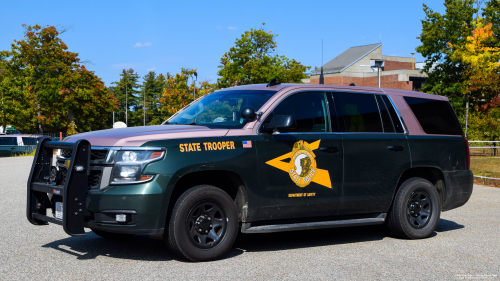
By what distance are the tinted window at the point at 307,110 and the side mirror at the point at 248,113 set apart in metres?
0.35

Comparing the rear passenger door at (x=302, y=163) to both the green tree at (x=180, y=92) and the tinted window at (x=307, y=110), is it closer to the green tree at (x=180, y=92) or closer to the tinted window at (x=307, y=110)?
the tinted window at (x=307, y=110)

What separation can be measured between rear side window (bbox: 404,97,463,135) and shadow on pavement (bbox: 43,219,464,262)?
1.54m

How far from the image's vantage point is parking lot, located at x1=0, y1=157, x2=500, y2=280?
5.16 metres

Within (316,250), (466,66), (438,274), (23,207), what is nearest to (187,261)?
(316,250)

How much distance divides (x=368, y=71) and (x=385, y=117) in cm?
8212

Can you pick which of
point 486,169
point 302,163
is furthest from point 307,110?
point 486,169

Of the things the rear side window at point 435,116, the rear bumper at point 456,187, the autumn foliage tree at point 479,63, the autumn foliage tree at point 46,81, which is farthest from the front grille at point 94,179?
the autumn foliage tree at point 46,81

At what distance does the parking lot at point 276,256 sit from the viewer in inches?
203

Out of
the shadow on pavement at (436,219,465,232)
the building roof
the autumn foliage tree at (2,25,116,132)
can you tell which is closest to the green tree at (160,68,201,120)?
the autumn foliage tree at (2,25,116,132)

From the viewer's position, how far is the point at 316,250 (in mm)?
6379

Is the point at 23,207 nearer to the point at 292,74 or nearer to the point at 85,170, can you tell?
the point at 85,170

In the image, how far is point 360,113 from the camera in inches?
270

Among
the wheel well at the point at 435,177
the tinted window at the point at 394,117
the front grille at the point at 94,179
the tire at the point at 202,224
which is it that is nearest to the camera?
the front grille at the point at 94,179

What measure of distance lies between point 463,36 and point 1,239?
34.8m
